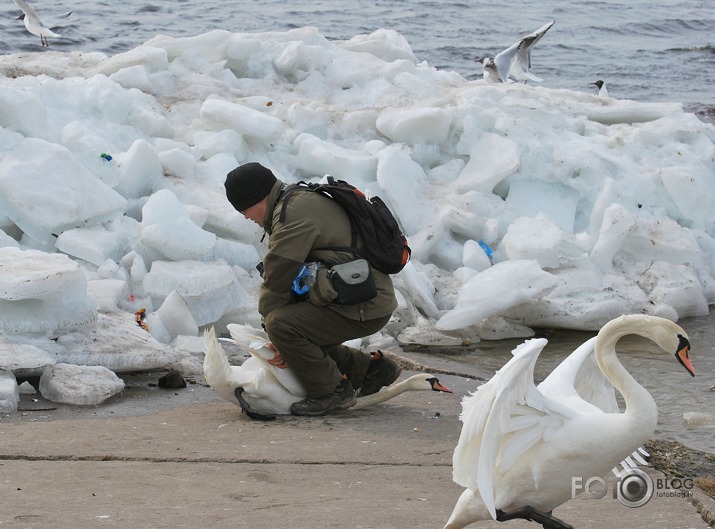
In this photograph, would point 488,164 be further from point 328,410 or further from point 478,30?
point 478,30

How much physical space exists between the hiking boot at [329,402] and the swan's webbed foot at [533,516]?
1.91 m

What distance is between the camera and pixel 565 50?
21.1 metres

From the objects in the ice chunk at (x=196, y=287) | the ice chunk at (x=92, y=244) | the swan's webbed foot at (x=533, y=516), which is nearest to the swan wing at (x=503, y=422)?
the swan's webbed foot at (x=533, y=516)

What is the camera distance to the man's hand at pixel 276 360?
543 centimetres

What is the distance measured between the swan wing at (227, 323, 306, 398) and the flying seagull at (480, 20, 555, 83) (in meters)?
8.78

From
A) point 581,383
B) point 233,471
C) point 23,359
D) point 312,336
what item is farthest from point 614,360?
point 23,359

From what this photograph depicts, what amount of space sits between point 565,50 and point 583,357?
18.0 meters

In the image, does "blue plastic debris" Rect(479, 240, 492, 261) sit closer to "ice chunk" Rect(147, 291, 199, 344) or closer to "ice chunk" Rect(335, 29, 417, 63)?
"ice chunk" Rect(147, 291, 199, 344)

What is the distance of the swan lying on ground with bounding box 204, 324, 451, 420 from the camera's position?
5.36m

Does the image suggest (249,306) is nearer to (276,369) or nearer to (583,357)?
(276,369)

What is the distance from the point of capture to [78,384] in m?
5.53

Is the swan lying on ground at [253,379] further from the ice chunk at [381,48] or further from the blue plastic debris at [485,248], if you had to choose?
the ice chunk at [381,48]

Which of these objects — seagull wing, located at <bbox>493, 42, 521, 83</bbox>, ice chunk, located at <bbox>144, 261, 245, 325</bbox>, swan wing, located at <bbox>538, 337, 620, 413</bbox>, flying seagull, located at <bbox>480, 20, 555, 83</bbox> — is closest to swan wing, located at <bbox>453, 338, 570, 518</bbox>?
swan wing, located at <bbox>538, 337, 620, 413</bbox>

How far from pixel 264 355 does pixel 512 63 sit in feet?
32.0
